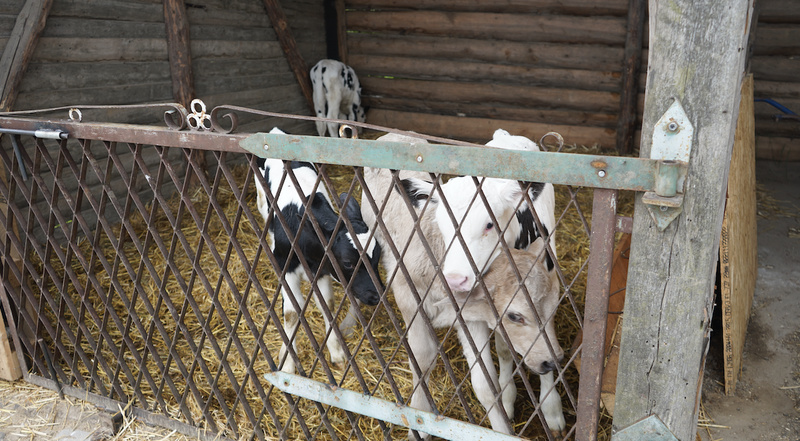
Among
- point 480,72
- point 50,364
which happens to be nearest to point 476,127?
point 480,72

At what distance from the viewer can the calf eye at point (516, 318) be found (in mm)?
2256

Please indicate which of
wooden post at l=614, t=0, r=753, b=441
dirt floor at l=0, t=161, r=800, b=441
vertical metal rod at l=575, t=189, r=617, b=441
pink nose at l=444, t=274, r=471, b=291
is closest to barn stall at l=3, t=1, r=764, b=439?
dirt floor at l=0, t=161, r=800, b=441

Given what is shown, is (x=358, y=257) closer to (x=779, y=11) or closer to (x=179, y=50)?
(x=179, y=50)

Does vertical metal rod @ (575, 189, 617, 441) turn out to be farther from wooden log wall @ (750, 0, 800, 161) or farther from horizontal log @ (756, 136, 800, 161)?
horizontal log @ (756, 136, 800, 161)

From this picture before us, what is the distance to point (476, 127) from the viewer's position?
8094 millimetres

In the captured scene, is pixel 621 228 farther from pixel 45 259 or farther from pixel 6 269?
pixel 6 269

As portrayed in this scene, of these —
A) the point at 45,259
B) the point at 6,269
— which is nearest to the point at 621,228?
the point at 45,259

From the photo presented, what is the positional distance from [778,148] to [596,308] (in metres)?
6.33

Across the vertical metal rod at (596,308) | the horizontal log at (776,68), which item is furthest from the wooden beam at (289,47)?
the vertical metal rod at (596,308)

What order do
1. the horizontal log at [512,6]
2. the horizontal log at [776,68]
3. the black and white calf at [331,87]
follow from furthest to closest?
the black and white calf at [331,87]
the horizontal log at [512,6]
the horizontal log at [776,68]

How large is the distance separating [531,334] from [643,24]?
5.88 m

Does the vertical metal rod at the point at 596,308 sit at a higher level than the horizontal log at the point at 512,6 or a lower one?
lower

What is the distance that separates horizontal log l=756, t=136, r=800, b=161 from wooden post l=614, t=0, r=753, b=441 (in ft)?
Result: 19.8

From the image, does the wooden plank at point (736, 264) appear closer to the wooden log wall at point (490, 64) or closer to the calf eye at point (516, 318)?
the calf eye at point (516, 318)
